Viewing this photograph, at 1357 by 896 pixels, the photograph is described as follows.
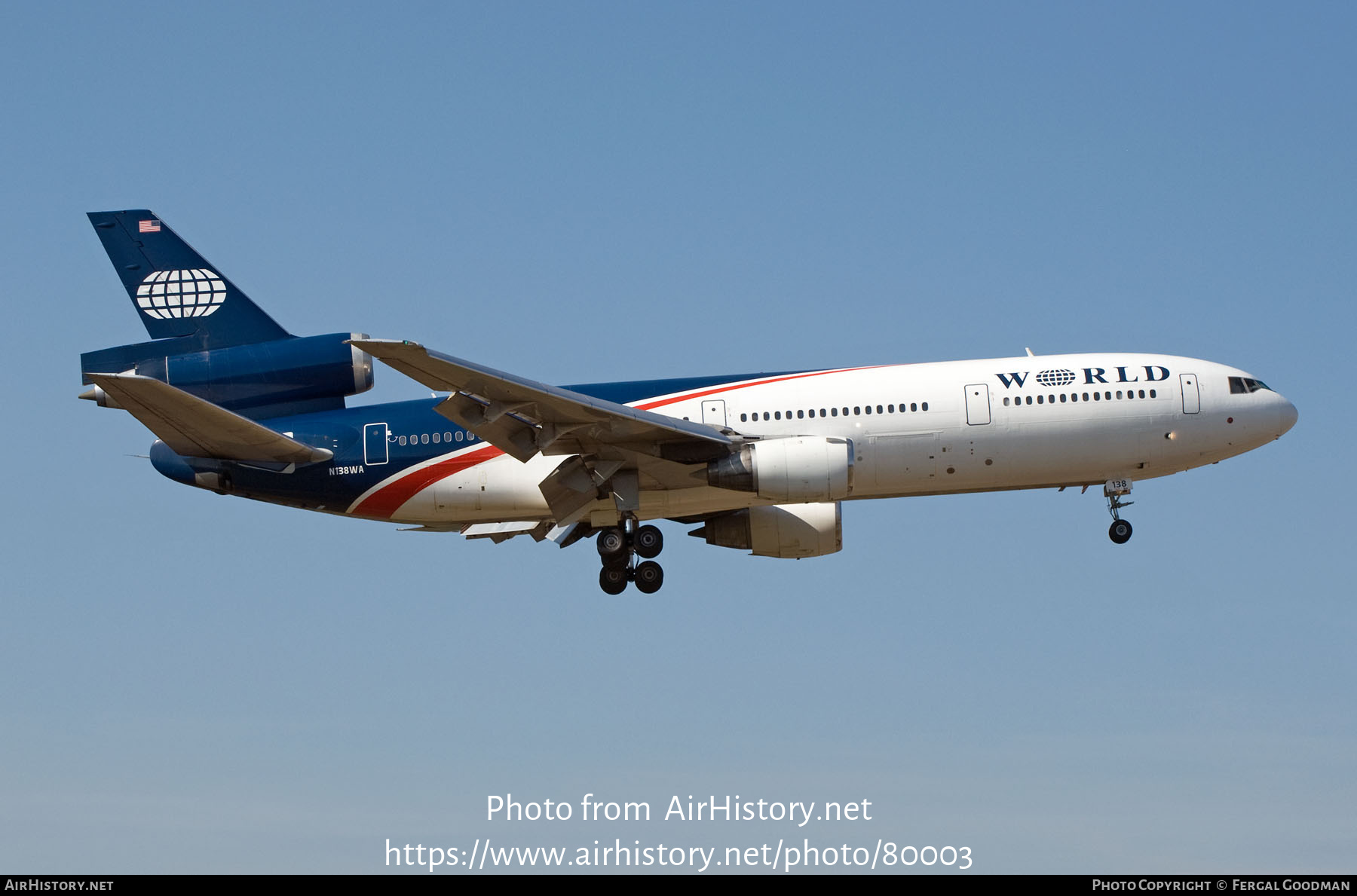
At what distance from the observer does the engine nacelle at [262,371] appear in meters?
34.5

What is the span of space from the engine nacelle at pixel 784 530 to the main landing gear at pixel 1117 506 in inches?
244

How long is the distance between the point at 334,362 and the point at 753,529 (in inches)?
410

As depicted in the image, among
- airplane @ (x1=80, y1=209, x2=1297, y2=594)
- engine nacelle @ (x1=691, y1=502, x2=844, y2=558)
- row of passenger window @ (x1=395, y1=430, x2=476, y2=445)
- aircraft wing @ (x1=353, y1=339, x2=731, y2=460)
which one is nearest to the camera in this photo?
aircraft wing @ (x1=353, y1=339, x2=731, y2=460)

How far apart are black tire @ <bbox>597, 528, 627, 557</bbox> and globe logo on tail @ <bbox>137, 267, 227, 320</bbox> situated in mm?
10338

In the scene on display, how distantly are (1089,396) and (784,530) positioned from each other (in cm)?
762

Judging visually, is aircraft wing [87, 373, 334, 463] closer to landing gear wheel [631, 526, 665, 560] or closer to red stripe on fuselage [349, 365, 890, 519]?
red stripe on fuselage [349, 365, 890, 519]

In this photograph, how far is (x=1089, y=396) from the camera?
35.0 m

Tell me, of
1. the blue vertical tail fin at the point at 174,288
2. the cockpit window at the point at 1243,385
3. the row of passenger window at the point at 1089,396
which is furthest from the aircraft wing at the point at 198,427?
→ the cockpit window at the point at 1243,385

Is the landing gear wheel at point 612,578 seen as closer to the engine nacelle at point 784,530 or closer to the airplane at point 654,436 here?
the airplane at point 654,436

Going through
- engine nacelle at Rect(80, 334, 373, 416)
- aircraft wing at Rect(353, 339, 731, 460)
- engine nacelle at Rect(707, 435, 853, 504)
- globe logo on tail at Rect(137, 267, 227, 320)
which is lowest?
engine nacelle at Rect(707, 435, 853, 504)

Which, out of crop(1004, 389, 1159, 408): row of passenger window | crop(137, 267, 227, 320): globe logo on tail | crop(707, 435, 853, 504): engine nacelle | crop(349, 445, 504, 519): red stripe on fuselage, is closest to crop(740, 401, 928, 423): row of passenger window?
crop(707, 435, 853, 504): engine nacelle

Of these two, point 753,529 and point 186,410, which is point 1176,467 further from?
point 186,410

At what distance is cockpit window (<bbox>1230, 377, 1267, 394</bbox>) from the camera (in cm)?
3594

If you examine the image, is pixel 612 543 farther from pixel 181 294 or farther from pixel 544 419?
pixel 181 294
